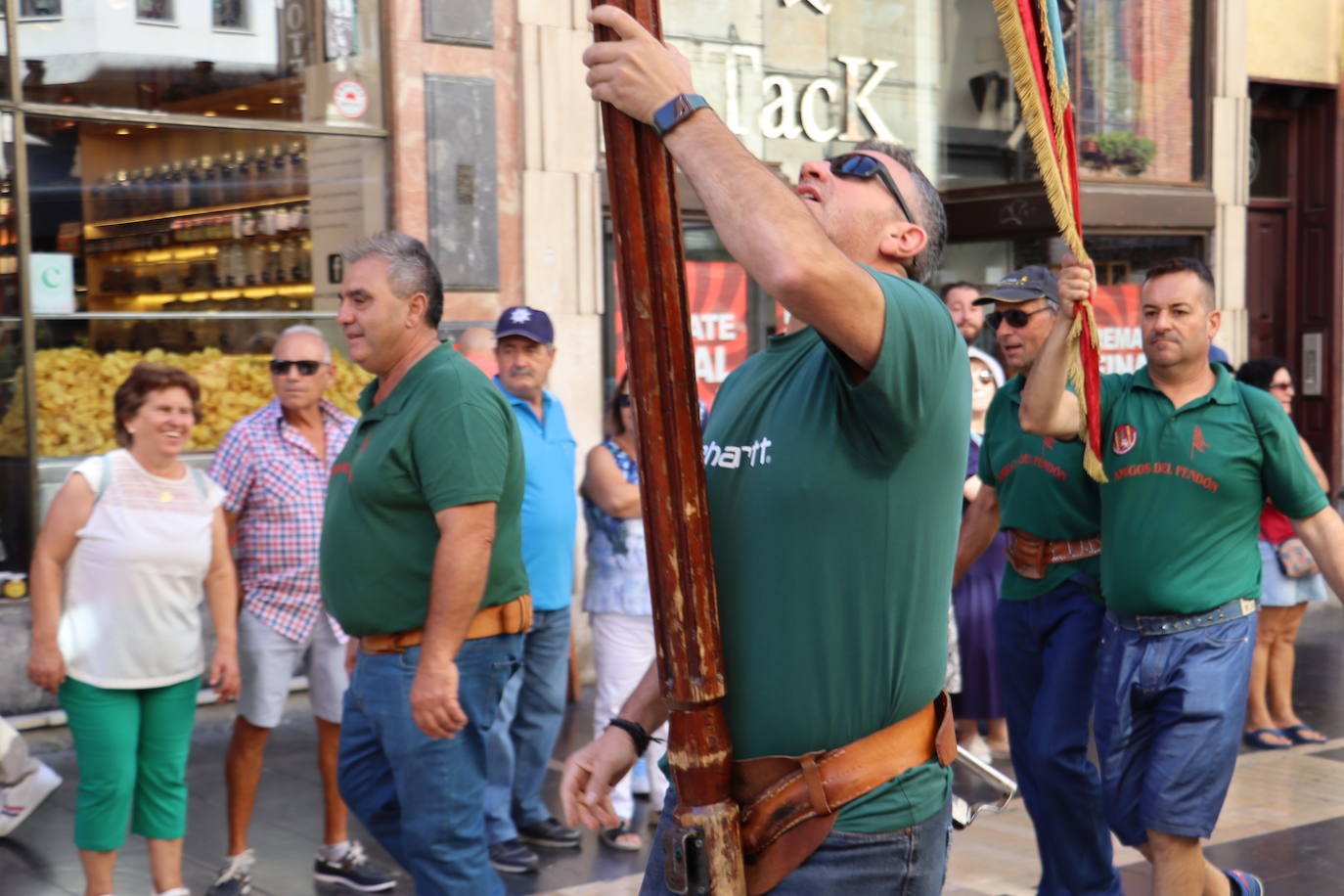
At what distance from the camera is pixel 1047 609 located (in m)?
5.27

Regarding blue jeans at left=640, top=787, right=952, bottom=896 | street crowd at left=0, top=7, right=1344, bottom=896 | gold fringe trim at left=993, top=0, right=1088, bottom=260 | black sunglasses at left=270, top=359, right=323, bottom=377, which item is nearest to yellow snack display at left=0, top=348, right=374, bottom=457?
street crowd at left=0, top=7, right=1344, bottom=896

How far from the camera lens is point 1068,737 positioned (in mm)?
5117

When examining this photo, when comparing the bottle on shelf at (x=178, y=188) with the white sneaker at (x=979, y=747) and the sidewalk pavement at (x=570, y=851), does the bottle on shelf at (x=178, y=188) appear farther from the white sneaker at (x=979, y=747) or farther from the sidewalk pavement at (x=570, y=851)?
→ the white sneaker at (x=979, y=747)

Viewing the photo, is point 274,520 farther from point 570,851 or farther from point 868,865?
point 868,865

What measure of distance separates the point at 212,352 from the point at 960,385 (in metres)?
6.57

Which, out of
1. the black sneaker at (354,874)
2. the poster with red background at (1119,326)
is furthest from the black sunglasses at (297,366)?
the poster with red background at (1119,326)

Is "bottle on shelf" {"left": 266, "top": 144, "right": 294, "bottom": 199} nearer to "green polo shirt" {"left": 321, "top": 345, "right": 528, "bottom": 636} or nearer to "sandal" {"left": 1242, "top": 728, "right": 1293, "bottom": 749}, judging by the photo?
"green polo shirt" {"left": 321, "top": 345, "right": 528, "bottom": 636}

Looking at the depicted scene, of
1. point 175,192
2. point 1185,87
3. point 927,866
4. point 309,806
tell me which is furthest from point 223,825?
point 1185,87

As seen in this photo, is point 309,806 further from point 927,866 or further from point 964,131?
point 964,131

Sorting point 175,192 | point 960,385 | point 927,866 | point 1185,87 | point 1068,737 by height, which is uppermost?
point 1185,87

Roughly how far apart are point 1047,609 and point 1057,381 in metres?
0.92

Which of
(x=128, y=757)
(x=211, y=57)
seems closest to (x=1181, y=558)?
(x=128, y=757)

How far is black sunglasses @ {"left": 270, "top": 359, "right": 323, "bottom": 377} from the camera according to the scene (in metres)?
5.93

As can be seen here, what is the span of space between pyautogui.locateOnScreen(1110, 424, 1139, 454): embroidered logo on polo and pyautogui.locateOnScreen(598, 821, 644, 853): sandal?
7.75 feet
